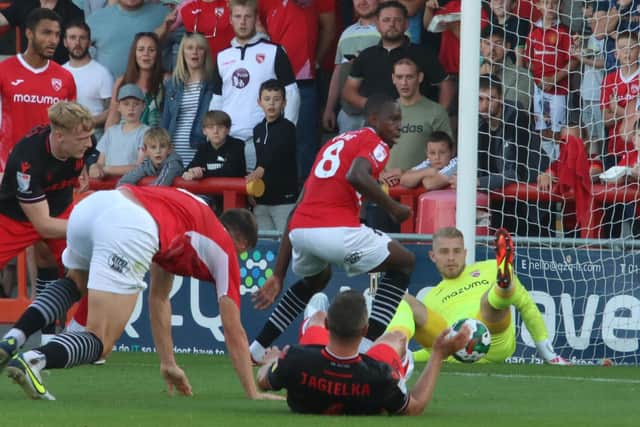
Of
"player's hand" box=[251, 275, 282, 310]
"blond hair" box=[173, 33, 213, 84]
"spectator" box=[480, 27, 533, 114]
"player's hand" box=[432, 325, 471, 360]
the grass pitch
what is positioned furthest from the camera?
"blond hair" box=[173, 33, 213, 84]

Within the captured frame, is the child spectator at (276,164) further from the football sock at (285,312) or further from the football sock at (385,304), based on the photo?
the football sock at (385,304)

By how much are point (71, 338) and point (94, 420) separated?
0.91 metres

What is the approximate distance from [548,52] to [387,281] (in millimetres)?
4367

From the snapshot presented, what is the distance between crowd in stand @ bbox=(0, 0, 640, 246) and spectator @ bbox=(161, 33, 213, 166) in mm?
13

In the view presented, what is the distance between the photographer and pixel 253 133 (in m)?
14.4

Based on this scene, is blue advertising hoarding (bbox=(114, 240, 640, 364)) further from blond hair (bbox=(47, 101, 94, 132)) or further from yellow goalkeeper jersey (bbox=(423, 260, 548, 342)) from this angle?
blond hair (bbox=(47, 101, 94, 132))

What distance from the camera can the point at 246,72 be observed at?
48.2 ft

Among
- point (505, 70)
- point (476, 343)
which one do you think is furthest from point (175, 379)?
point (505, 70)

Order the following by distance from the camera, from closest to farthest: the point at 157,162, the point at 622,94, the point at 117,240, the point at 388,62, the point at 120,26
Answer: the point at 117,240 < the point at 622,94 < the point at 388,62 < the point at 157,162 < the point at 120,26

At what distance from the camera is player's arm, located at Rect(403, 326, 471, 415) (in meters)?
7.28

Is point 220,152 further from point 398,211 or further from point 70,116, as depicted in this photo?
point 70,116

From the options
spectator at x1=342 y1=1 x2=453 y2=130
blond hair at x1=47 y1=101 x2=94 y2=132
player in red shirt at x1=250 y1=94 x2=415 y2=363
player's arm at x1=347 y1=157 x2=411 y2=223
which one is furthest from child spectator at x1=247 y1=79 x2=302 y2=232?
blond hair at x1=47 y1=101 x2=94 y2=132

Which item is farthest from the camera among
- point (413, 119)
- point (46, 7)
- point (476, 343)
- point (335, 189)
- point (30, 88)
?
point (46, 7)

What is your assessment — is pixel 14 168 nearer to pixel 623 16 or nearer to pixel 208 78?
pixel 208 78
